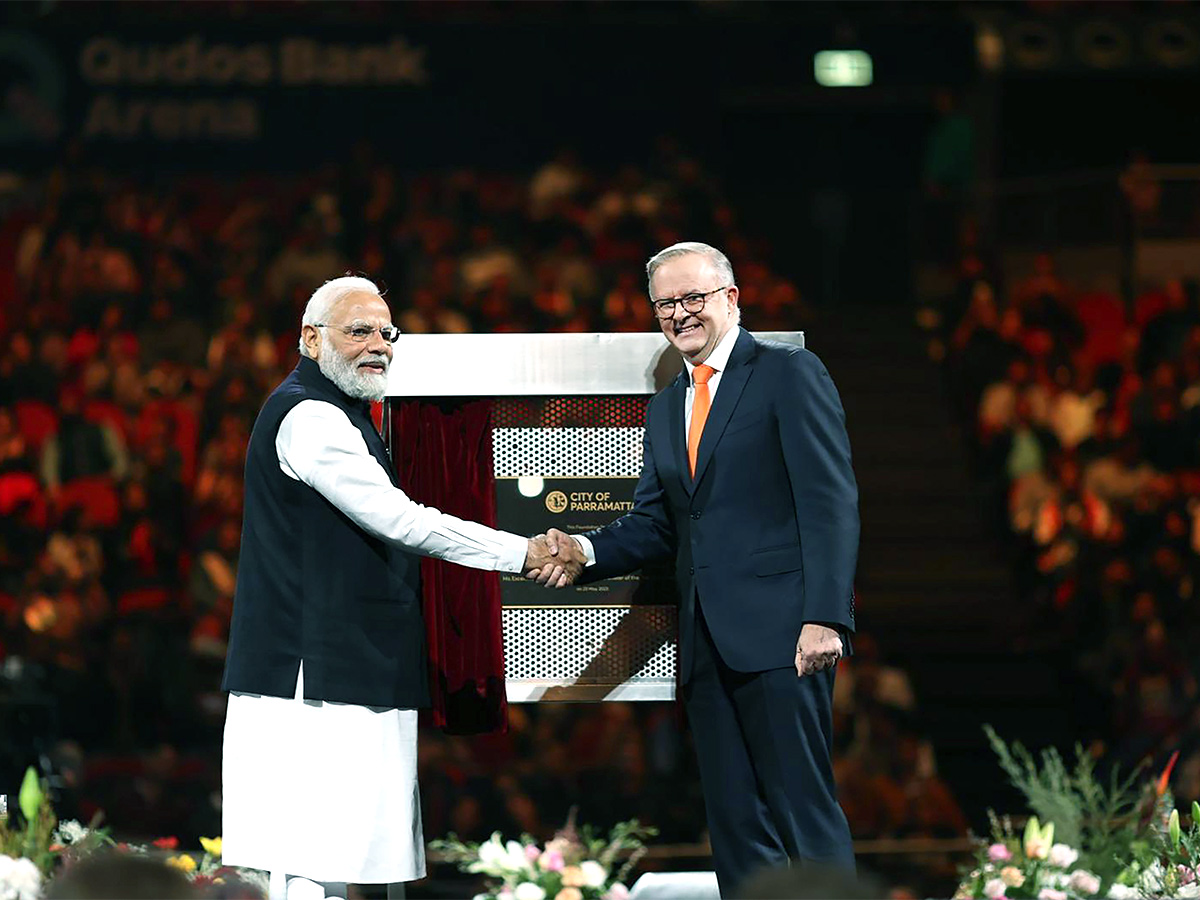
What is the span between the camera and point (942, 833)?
23.1ft

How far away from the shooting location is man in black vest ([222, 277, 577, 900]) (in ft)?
11.1

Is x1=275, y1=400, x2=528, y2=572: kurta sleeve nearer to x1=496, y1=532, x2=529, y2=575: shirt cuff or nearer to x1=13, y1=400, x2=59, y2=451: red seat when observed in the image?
x1=496, y1=532, x2=529, y2=575: shirt cuff

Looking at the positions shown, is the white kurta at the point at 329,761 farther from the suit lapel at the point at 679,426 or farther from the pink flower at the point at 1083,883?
the pink flower at the point at 1083,883

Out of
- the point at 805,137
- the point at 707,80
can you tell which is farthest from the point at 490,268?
the point at 805,137

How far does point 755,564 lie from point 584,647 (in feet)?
2.35

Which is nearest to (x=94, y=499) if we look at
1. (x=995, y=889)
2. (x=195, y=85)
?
(x=195, y=85)

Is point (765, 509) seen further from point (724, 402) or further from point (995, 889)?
point (995, 889)

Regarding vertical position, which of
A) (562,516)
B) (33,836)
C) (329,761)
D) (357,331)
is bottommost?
(33,836)

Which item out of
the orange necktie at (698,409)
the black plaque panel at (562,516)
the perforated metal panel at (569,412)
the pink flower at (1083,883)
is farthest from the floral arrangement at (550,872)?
the perforated metal panel at (569,412)

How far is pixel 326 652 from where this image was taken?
3.38m

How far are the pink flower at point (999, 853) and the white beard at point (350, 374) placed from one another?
5.17 ft

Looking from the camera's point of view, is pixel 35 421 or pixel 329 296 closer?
pixel 329 296

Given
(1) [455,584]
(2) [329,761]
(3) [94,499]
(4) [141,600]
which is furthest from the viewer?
(3) [94,499]

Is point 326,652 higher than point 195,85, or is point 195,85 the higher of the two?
point 195,85
